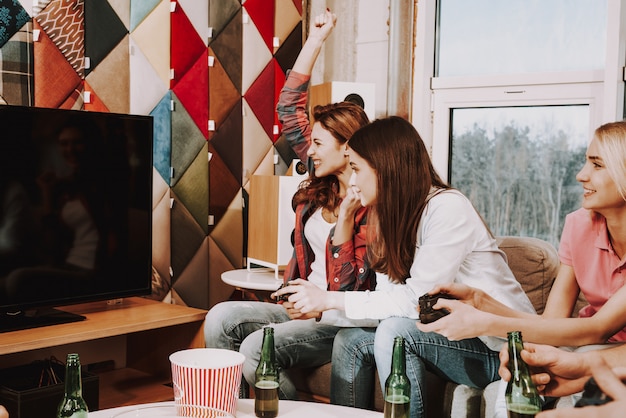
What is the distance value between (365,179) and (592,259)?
0.69 m

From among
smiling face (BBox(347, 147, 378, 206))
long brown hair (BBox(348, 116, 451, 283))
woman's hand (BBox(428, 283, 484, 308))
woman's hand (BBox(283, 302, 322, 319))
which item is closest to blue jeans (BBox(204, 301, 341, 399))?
woman's hand (BBox(283, 302, 322, 319))

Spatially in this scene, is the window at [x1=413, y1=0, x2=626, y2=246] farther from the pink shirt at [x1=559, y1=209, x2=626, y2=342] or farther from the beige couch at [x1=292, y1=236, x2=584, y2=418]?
the pink shirt at [x1=559, y1=209, x2=626, y2=342]

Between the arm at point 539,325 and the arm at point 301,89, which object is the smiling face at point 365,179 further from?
the arm at point 301,89

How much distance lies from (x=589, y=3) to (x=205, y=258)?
2.20 metres

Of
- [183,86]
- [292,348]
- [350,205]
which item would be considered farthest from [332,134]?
[183,86]

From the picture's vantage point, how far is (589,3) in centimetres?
→ 332

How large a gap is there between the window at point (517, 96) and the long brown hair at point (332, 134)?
1.27 m

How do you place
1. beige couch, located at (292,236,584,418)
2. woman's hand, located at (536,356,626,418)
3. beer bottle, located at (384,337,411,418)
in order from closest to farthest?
1. woman's hand, located at (536,356,626,418)
2. beer bottle, located at (384,337,411,418)
3. beige couch, located at (292,236,584,418)

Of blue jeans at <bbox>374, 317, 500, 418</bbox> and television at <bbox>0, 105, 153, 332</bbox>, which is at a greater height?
television at <bbox>0, 105, 153, 332</bbox>

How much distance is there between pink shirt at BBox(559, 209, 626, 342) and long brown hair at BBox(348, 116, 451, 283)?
1.33ft

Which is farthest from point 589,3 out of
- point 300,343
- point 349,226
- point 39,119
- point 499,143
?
point 39,119

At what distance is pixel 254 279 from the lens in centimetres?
310

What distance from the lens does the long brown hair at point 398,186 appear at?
2.10 meters

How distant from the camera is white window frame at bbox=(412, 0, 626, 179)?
3145mm
